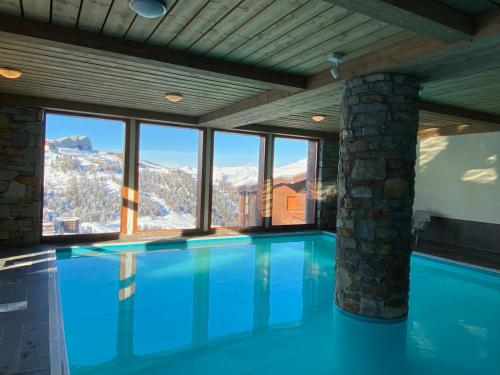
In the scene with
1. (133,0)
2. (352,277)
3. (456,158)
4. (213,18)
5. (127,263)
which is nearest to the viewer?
(133,0)

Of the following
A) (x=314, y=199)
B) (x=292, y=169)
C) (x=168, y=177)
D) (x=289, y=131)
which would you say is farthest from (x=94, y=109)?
(x=314, y=199)

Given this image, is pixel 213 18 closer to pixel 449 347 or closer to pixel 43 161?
pixel 449 347

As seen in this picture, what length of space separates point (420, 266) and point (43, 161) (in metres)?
6.75

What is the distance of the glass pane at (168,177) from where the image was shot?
7.60 metres

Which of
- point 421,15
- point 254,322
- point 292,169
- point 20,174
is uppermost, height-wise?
point 421,15

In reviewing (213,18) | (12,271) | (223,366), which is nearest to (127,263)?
(12,271)

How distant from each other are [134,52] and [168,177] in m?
4.75

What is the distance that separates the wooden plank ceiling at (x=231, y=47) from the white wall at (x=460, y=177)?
238cm

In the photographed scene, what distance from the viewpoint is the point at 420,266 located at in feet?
21.0

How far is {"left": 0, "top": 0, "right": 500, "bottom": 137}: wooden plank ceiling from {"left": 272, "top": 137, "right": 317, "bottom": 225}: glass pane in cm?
388

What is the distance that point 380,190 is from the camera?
364 cm

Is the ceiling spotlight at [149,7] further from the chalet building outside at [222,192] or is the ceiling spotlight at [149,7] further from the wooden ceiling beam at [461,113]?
the wooden ceiling beam at [461,113]

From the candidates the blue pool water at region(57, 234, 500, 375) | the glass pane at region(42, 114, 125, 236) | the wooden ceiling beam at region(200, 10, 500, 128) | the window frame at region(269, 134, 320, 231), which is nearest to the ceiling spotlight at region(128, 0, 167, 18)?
the wooden ceiling beam at region(200, 10, 500, 128)

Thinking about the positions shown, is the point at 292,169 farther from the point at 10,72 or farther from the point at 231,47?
the point at 10,72
